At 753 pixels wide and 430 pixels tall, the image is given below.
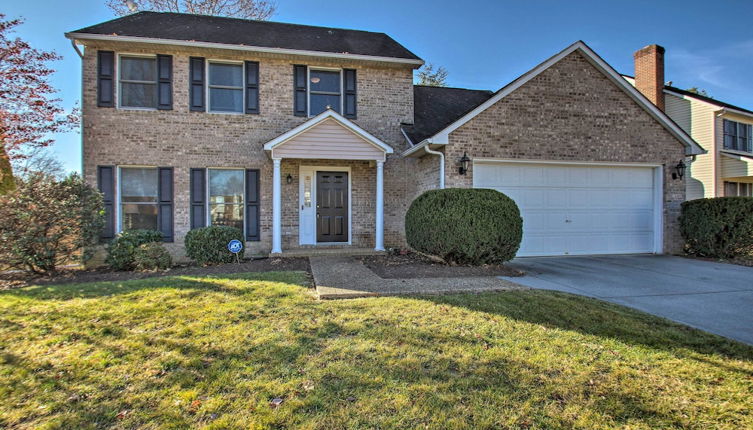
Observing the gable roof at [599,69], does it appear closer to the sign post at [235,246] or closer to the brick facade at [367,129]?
the brick facade at [367,129]

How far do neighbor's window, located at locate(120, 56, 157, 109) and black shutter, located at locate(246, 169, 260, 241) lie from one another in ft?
9.90

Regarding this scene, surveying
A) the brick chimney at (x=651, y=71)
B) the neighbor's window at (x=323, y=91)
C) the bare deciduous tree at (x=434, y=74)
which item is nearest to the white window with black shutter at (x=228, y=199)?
the neighbor's window at (x=323, y=91)

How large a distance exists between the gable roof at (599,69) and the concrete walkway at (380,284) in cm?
373

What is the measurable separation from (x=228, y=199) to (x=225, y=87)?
3047mm

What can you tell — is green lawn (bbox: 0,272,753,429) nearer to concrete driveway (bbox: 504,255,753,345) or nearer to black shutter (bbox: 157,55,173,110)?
concrete driveway (bbox: 504,255,753,345)

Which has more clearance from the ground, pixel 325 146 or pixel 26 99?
pixel 26 99

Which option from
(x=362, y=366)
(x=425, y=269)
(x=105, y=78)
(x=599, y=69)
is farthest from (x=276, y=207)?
(x=599, y=69)

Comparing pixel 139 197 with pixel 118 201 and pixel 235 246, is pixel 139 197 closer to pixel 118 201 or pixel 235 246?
pixel 118 201

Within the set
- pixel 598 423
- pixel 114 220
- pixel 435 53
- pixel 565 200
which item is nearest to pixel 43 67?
pixel 114 220

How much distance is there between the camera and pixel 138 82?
33.0ft

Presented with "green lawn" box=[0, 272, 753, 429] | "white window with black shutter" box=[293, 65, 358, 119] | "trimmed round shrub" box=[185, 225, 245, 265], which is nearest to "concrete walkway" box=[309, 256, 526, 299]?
"green lawn" box=[0, 272, 753, 429]

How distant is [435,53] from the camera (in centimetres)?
2342

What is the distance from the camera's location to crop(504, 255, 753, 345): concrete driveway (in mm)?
4816

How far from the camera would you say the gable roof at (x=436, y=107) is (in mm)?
11397
